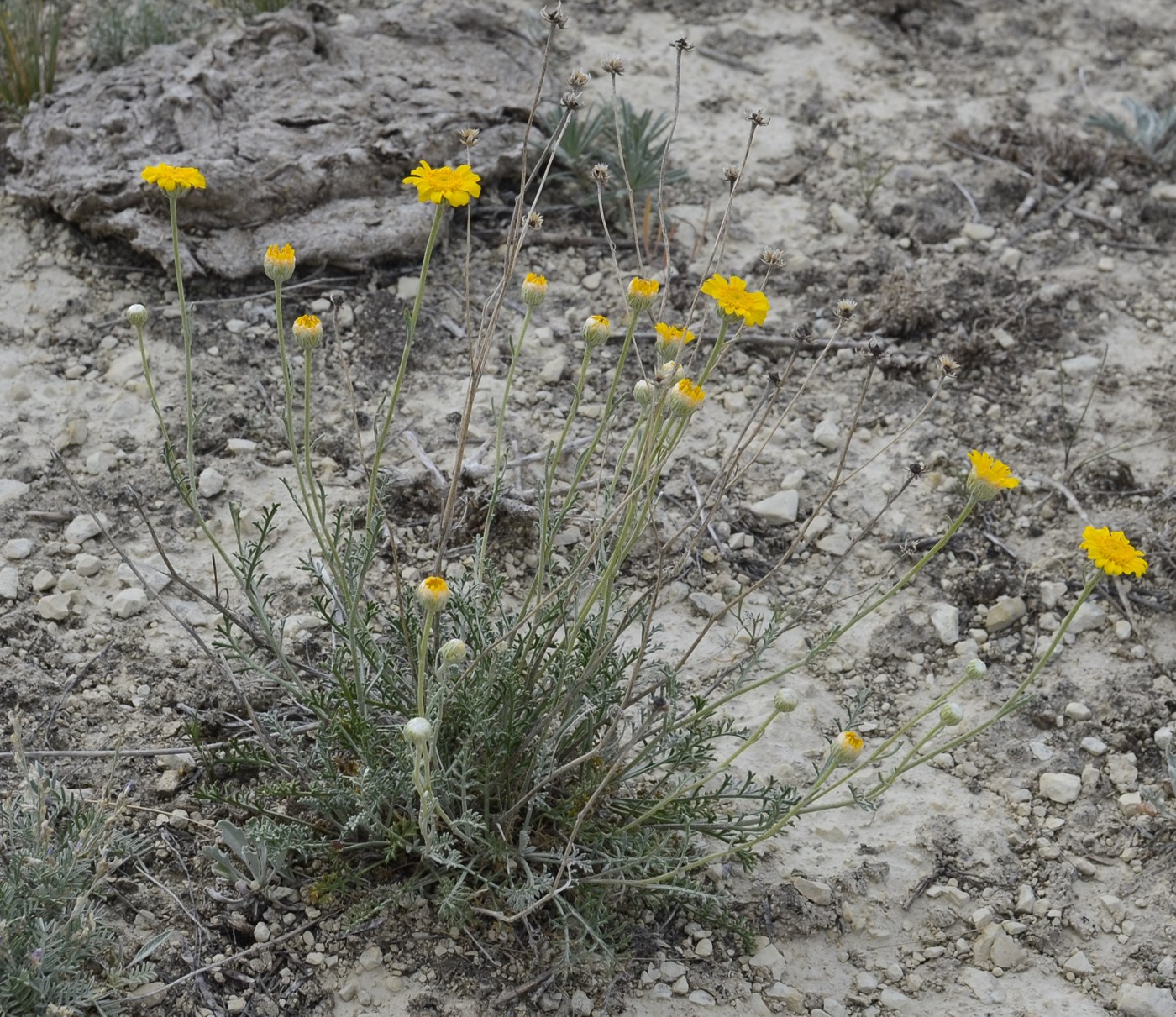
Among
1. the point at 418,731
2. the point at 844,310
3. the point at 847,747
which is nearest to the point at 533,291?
the point at 844,310

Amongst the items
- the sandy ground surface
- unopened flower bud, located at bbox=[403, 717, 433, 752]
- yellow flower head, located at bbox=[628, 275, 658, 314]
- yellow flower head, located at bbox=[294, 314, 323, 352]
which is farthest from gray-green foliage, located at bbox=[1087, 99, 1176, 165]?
unopened flower bud, located at bbox=[403, 717, 433, 752]

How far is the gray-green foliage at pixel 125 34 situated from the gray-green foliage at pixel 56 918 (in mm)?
3239

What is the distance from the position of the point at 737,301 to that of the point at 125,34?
139 inches

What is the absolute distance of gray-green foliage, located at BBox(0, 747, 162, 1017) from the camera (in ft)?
6.67

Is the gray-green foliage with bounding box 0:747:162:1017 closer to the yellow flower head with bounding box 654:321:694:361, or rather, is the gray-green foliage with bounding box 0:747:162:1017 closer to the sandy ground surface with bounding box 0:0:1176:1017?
the sandy ground surface with bounding box 0:0:1176:1017

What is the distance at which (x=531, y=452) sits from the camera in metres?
3.53

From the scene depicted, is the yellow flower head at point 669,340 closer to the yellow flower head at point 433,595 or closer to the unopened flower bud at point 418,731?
the yellow flower head at point 433,595

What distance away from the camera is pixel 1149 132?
15.4 ft

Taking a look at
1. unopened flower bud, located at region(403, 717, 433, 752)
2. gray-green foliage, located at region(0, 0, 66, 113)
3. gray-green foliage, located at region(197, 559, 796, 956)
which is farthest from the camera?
gray-green foliage, located at region(0, 0, 66, 113)

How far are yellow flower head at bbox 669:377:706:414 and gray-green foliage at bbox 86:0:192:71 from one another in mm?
3507

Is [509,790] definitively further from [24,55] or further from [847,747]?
[24,55]

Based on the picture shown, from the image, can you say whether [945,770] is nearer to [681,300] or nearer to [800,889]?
[800,889]

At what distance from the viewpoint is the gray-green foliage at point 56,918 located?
6.67 ft

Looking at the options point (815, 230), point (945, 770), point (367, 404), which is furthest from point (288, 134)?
point (945, 770)
